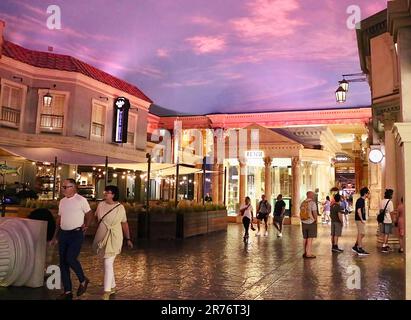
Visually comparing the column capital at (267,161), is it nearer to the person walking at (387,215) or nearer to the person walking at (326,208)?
the person walking at (326,208)

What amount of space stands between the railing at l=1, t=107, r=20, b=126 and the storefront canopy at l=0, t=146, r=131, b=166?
2993mm

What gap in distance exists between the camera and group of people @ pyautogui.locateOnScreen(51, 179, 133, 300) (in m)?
6.50

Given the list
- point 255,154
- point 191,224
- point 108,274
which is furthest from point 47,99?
point 108,274

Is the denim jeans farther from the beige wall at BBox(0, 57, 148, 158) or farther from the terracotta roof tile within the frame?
the terracotta roof tile

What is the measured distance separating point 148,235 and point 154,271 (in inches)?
256

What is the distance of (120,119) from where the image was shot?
82.7 feet

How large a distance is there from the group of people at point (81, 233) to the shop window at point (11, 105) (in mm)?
15183

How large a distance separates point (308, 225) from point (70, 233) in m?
6.79

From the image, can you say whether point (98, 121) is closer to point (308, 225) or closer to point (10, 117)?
point (10, 117)

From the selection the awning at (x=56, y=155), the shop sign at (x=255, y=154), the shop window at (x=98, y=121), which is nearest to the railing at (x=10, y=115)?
the awning at (x=56, y=155)

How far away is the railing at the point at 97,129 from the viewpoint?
23750 millimetres

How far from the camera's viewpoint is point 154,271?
875cm

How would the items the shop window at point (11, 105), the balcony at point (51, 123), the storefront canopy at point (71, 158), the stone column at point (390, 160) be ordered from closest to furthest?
1. the stone column at point (390, 160)
2. the storefront canopy at point (71, 158)
3. the shop window at point (11, 105)
4. the balcony at point (51, 123)
